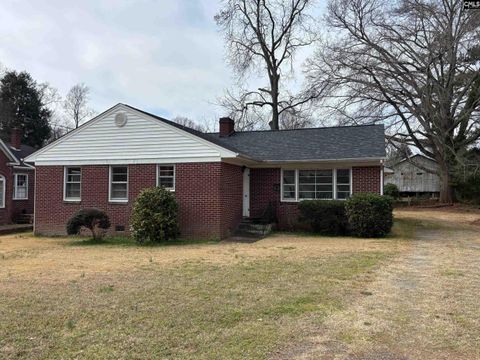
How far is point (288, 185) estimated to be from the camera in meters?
17.8

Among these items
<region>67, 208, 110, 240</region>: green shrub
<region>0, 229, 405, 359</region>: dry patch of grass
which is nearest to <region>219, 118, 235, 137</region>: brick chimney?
<region>67, 208, 110, 240</region>: green shrub

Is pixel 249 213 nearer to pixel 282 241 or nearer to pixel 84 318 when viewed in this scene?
pixel 282 241

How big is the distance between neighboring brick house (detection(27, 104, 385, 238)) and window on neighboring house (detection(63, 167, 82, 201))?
0.04 m

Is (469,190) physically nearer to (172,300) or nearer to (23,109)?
(172,300)

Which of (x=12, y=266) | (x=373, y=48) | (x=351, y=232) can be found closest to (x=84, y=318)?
(x=12, y=266)

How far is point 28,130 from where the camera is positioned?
40781 mm

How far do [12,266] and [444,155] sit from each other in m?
32.2

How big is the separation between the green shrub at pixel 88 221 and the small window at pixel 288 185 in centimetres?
696

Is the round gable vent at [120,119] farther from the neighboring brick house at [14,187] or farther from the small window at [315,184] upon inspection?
the neighboring brick house at [14,187]

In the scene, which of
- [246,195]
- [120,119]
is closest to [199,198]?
[246,195]

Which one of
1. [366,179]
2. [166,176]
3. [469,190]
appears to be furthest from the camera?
[469,190]

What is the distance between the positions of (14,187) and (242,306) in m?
21.6

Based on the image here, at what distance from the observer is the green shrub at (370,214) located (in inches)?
585

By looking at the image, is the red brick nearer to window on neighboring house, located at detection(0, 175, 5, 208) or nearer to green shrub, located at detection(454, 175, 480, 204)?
window on neighboring house, located at detection(0, 175, 5, 208)
